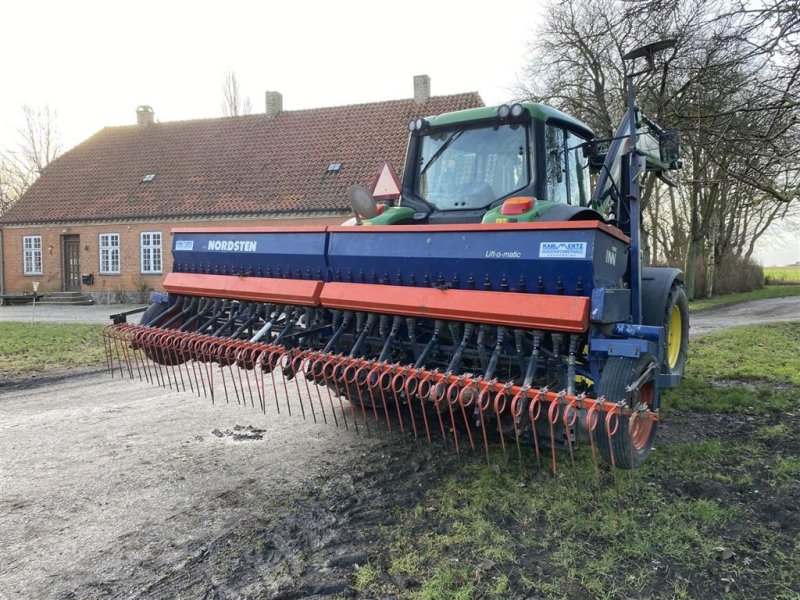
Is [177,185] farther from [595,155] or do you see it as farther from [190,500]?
[190,500]

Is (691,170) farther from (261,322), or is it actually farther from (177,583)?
(177,583)

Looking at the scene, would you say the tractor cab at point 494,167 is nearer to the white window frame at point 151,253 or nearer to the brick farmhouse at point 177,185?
the brick farmhouse at point 177,185

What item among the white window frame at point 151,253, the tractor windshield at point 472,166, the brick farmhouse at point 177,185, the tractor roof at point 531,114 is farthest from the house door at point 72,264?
the tractor roof at point 531,114

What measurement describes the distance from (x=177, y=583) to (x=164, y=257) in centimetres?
2069

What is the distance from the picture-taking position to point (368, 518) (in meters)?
3.47

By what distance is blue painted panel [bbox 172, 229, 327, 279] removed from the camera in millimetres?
→ 4711

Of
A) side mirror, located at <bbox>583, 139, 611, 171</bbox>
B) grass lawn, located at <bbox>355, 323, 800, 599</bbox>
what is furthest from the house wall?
grass lawn, located at <bbox>355, 323, 800, 599</bbox>

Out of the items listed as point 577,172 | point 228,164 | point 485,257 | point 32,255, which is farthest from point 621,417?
point 32,255

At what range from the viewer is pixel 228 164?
2233 cm

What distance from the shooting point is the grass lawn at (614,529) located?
2.80 metres

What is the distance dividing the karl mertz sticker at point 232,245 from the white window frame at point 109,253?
19337 mm

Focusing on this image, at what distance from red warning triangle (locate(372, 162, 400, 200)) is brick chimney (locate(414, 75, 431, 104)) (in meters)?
16.3

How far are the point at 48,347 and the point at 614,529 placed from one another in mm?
9769

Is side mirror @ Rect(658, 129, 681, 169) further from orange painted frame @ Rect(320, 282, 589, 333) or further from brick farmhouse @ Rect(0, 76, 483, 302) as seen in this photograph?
brick farmhouse @ Rect(0, 76, 483, 302)
